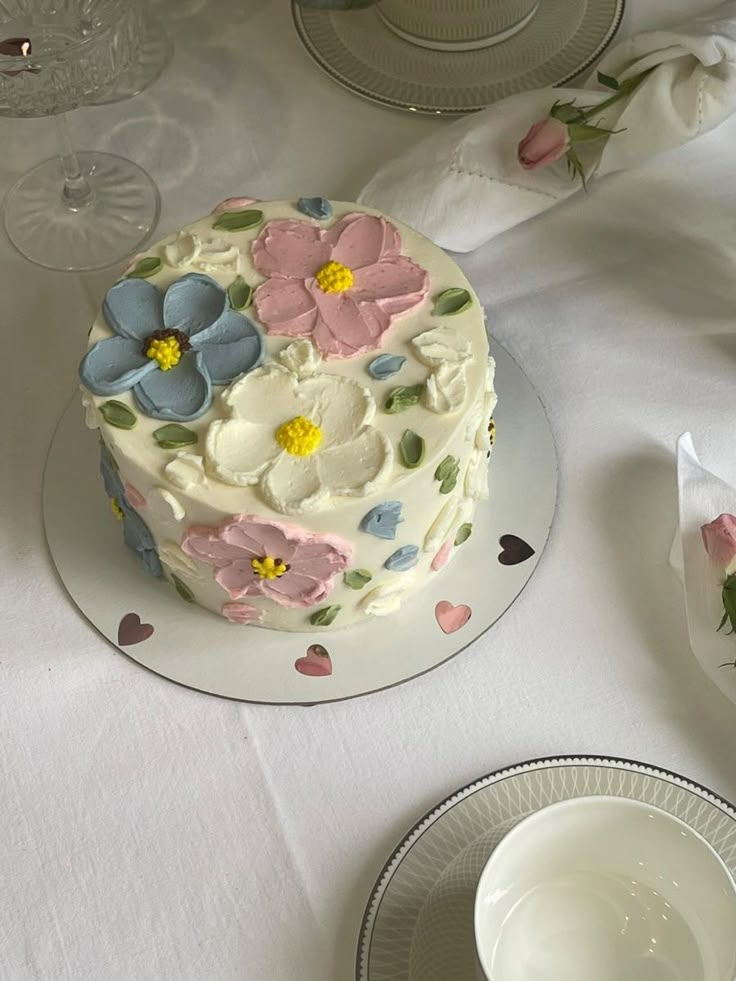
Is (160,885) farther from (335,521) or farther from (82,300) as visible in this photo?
(82,300)

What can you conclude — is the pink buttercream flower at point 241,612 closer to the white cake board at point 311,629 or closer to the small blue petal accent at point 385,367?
the white cake board at point 311,629

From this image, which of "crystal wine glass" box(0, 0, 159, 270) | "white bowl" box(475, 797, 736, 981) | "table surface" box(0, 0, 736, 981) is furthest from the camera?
"crystal wine glass" box(0, 0, 159, 270)

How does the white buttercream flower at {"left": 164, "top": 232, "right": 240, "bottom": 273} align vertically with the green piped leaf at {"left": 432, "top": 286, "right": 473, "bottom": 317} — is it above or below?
above

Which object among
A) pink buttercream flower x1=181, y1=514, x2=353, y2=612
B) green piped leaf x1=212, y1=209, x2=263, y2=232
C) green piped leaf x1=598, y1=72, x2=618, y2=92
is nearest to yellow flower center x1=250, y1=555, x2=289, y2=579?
pink buttercream flower x1=181, y1=514, x2=353, y2=612

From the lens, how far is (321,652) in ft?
2.56

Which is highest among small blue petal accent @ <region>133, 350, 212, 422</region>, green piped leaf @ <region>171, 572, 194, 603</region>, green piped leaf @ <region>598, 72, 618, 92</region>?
green piped leaf @ <region>598, 72, 618, 92</region>

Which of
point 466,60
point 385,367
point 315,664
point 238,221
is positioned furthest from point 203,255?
point 466,60

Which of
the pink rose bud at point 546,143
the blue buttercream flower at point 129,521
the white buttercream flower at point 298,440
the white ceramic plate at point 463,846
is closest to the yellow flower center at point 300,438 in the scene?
the white buttercream flower at point 298,440

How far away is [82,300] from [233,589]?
0.32 metres

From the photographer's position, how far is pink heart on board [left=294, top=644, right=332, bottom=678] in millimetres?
775

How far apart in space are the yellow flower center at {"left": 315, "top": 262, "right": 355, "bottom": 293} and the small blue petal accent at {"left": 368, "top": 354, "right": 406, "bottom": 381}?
0.05 metres

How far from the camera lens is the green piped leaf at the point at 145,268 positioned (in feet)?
2.50

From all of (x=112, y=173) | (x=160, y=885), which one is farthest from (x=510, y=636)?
(x=112, y=173)

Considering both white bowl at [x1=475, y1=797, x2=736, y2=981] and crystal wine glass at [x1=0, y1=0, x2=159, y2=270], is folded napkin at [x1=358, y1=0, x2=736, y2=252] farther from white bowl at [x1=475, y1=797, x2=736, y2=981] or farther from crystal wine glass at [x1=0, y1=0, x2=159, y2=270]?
white bowl at [x1=475, y1=797, x2=736, y2=981]
